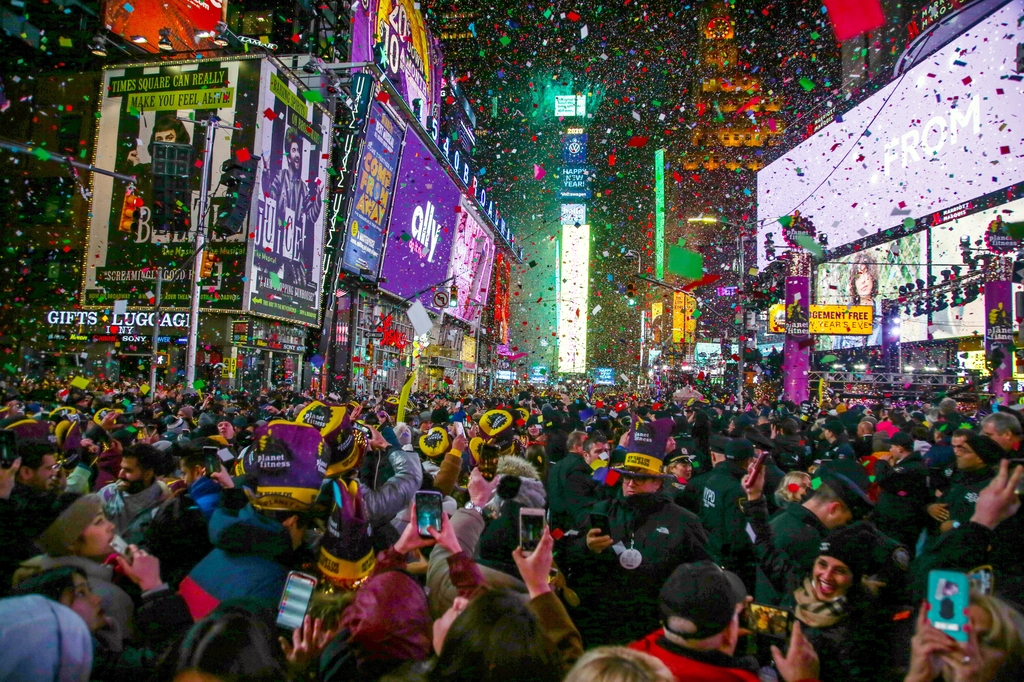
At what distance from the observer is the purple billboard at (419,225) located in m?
37.4

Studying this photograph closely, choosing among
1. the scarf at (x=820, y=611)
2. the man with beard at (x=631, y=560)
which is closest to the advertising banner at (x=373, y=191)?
the man with beard at (x=631, y=560)

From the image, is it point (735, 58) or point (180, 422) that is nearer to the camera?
point (180, 422)

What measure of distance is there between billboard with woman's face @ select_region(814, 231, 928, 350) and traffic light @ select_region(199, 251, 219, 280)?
3301 cm

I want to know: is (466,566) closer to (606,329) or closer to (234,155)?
(234,155)

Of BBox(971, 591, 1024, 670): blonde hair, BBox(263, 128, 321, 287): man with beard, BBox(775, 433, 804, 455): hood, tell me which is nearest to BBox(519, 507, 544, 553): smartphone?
BBox(971, 591, 1024, 670): blonde hair

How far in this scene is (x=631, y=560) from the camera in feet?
11.2

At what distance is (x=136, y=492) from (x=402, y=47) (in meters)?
40.6

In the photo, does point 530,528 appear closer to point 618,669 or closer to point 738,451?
point 618,669

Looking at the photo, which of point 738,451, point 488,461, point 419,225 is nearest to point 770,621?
point 488,461

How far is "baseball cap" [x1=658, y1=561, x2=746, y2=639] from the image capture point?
2.16 metres

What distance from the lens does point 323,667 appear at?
6.89 ft

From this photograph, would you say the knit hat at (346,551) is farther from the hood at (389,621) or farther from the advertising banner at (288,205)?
the advertising banner at (288,205)

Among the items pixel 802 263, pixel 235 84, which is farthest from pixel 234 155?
pixel 802 263

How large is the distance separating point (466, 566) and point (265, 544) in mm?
1124
